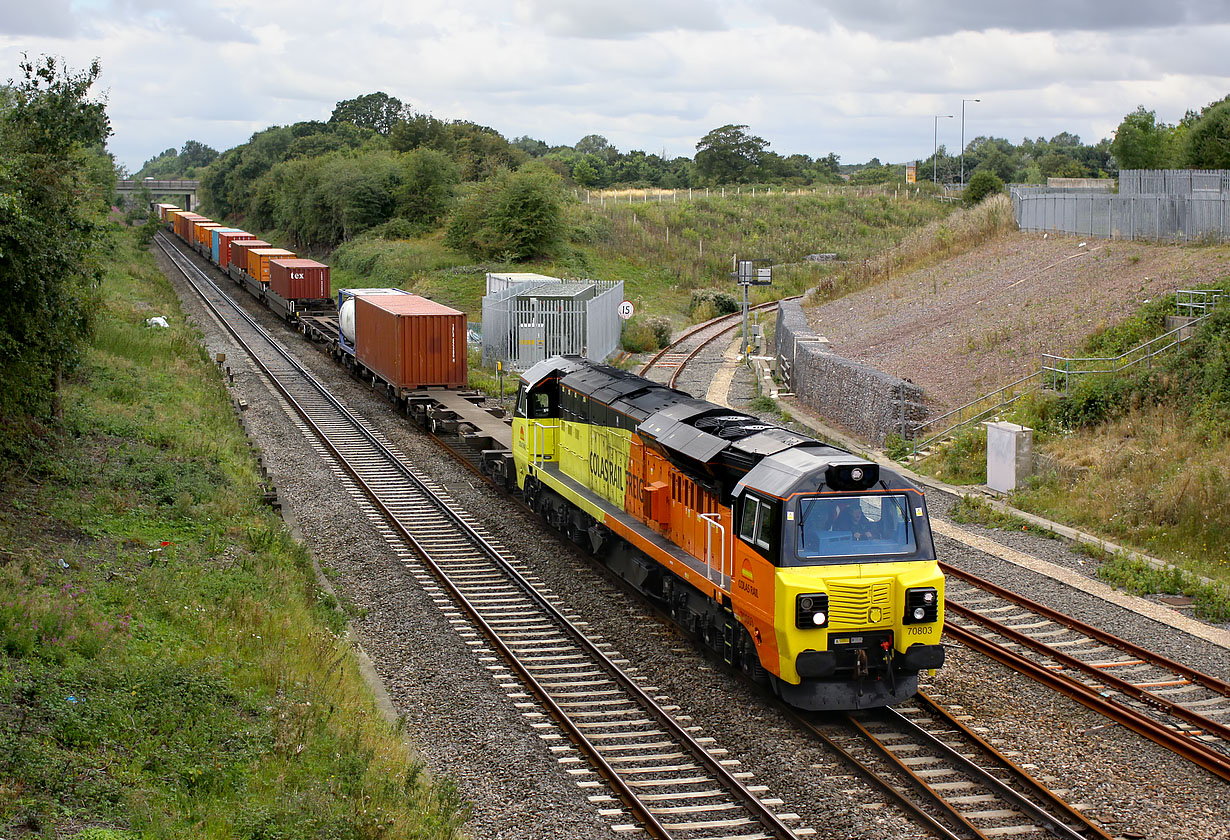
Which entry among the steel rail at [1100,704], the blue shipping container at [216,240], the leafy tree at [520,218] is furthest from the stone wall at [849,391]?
the blue shipping container at [216,240]

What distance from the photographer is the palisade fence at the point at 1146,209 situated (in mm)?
31453

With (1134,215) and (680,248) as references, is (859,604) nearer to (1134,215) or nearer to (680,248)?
(1134,215)

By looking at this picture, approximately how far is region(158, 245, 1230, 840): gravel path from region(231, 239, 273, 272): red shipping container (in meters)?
50.5

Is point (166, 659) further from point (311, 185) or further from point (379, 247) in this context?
point (311, 185)

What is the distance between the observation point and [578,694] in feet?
44.8

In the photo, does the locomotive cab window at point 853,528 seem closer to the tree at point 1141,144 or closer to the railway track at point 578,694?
the railway track at point 578,694

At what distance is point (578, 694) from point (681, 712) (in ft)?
4.61

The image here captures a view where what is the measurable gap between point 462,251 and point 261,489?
4467 cm

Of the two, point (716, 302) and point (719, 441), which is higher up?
point (716, 302)

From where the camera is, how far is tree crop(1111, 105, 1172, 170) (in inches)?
2228

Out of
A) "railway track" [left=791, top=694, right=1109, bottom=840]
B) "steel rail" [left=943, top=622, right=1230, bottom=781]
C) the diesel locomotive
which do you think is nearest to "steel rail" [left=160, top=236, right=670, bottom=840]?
the diesel locomotive

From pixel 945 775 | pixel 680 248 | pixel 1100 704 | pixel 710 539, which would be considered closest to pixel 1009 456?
pixel 1100 704

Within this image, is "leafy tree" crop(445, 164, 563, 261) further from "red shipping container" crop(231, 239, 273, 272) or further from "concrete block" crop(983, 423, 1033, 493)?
"concrete block" crop(983, 423, 1033, 493)

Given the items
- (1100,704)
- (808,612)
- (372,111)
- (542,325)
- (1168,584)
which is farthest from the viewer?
(372,111)
